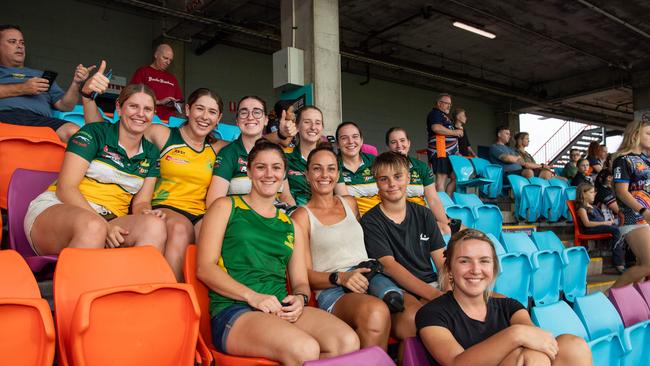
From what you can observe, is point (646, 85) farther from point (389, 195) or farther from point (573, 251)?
point (389, 195)

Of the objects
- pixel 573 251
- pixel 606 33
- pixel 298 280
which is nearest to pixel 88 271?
pixel 298 280

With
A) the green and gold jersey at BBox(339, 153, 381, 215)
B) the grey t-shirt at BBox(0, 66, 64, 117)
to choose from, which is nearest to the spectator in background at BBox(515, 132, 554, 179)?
the green and gold jersey at BBox(339, 153, 381, 215)

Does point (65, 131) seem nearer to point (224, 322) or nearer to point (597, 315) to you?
point (224, 322)

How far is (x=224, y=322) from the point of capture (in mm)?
1658

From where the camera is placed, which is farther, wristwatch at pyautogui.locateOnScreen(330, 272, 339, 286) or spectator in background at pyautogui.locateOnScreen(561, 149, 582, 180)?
spectator in background at pyautogui.locateOnScreen(561, 149, 582, 180)

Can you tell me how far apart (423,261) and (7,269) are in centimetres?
165

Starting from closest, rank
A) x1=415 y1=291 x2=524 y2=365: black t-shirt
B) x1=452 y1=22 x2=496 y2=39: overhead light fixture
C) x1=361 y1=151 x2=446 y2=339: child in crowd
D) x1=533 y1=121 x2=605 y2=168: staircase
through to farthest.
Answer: x1=415 y1=291 x2=524 y2=365: black t-shirt < x1=361 y1=151 x2=446 y2=339: child in crowd < x1=452 y1=22 x2=496 y2=39: overhead light fixture < x1=533 y1=121 x2=605 y2=168: staircase

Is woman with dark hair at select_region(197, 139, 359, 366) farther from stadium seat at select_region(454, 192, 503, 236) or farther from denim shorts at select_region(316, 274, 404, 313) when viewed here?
stadium seat at select_region(454, 192, 503, 236)

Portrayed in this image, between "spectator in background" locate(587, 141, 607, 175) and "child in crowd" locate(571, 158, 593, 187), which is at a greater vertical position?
"spectator in background" locate(587, 141, 607, 175)

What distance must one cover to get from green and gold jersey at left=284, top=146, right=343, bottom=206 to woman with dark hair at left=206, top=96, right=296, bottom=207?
20cm

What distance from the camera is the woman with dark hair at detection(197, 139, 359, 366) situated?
5.07 ft

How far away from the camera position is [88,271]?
155 cm

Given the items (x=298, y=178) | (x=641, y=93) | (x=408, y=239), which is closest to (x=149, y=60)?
(x=298, y=178)

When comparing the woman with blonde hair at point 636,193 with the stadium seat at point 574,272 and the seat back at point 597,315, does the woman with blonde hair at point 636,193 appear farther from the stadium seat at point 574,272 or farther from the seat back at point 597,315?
the seat back at point 597,315
